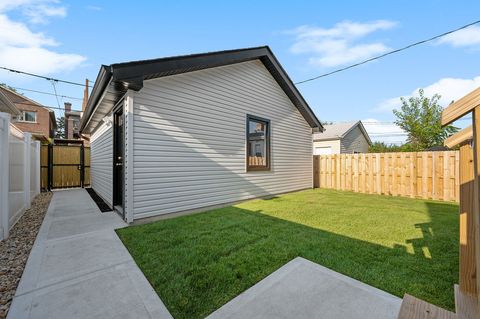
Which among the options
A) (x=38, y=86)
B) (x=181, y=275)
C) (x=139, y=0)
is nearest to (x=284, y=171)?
(x=181, y=275)

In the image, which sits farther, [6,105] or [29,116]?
[29,116]

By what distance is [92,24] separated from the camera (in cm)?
830

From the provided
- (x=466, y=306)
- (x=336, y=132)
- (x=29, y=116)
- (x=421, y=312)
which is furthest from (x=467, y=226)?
(x=29, y=116)

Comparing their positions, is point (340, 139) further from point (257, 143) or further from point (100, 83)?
point (100, 83)

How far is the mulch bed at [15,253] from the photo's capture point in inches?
84.8

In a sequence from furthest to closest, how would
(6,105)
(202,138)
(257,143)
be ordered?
(257,143), (202,138), (6,105)

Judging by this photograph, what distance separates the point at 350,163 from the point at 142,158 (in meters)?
7.91

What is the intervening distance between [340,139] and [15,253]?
60.5 ft

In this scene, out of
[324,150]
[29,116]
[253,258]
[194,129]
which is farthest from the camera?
[29,116]

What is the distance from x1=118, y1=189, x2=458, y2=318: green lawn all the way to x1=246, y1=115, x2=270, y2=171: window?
80.9 inches

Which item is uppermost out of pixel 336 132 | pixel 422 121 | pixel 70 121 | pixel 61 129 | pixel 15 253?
pixel 61 129

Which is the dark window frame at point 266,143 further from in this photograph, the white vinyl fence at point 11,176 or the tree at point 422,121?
the tree at point 422,121

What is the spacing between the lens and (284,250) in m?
2.99

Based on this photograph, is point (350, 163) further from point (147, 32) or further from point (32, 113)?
point (32, 113)
